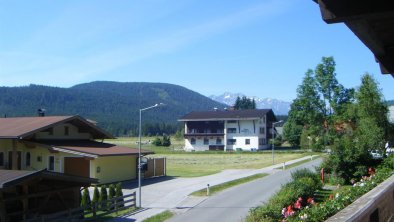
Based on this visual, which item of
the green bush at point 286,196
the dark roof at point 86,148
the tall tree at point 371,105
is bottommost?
the green bush at point 286,196

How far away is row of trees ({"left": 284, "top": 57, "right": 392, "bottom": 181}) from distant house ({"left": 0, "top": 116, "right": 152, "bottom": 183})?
17.4 m

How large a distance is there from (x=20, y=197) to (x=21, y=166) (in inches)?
774

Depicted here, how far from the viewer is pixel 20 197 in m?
20.4

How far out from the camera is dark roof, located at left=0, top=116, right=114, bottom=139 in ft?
115

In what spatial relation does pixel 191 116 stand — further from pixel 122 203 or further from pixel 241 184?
pixel 122 203

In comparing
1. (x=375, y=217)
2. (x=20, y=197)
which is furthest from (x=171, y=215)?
(x=375, y=217)

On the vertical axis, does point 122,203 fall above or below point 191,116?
below

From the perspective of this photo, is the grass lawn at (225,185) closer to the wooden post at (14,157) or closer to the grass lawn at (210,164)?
the grass lawn at (210,164)

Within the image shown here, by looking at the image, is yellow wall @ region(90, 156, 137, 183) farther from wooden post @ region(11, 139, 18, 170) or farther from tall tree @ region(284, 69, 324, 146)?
tall tree @ region(284, 69, 324, 146)

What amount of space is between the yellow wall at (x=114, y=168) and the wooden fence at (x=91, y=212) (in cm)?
877

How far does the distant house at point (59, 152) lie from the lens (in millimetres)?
35781

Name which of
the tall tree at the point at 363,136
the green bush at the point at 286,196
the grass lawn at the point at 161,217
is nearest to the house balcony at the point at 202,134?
the tall tree at the point at 363,136

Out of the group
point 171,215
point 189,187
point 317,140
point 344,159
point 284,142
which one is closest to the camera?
point 171,215

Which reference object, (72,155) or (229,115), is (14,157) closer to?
(72,155)
